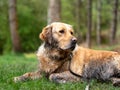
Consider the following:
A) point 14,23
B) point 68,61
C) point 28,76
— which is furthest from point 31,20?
point 68,61

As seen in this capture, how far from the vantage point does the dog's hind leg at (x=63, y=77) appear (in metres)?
7.87

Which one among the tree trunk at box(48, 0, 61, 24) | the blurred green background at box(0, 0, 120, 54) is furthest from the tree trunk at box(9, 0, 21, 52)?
the blurred green background at box(0, 0, 120, 54)

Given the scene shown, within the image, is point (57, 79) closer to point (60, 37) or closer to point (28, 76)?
point (28, 76)

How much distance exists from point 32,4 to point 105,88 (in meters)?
32.5

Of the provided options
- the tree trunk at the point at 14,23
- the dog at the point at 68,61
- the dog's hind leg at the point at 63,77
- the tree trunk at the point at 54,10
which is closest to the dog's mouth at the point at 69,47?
the dog at the point at 68,61

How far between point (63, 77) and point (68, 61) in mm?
374

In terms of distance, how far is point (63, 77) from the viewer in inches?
311

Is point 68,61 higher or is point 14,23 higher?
point 68,61

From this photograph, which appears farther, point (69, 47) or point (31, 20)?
point (31, 20)

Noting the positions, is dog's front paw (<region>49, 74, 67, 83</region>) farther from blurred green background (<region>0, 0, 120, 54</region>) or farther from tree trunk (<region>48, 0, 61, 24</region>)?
blurred green background (<region>0, 0, 120, 54</region>)

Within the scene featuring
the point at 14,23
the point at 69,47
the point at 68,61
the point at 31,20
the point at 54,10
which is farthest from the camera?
the point at 31,20

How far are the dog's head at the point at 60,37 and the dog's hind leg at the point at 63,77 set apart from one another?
549 mm

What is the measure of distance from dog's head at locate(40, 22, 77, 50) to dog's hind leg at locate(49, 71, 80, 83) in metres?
0.55

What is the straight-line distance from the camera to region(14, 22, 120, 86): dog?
7883mm
